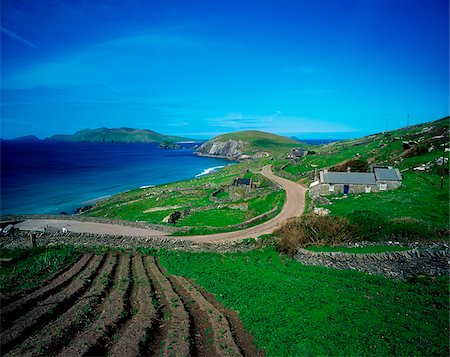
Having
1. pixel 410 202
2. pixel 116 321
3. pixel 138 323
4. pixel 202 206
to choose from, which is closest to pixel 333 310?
pixel 138 323

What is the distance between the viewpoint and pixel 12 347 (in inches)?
532

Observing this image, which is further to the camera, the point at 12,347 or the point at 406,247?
the point at 406,247

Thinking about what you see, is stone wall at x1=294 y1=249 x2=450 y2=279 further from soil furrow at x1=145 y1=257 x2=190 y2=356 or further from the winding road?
the winding road

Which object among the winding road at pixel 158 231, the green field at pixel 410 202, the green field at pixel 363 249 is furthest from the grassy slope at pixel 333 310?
the green field at pixel 410 202

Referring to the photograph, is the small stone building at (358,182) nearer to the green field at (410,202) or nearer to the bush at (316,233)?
the green field at (410,202)

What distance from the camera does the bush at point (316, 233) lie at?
97.9 feet

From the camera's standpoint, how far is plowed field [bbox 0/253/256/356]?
13.8 metres

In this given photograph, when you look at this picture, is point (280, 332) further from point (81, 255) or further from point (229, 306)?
point (81, 255)

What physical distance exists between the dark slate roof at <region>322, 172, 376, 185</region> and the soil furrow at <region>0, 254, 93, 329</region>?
143 ft

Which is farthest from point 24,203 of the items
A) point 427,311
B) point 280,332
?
point 427,311

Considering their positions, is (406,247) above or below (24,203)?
above

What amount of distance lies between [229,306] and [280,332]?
15.6 feet

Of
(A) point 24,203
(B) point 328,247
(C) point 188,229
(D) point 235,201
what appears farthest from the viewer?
(A) point 24,203

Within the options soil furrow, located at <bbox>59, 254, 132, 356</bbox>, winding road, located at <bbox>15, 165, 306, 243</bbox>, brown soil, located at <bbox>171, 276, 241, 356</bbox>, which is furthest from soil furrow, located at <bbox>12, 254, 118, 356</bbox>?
winding road, located at <bbox>15, 165, 306, 243</bbox>
